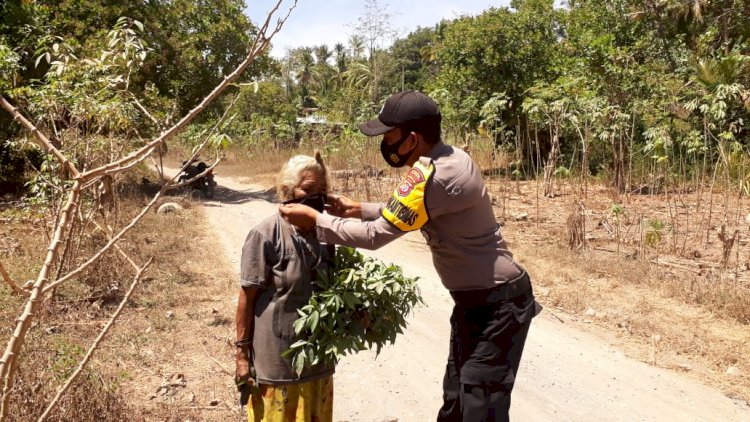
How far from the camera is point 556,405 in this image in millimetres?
3826

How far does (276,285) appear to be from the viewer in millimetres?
2352

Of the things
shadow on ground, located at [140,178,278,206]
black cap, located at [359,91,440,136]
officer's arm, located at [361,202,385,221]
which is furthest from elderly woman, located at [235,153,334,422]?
shadow on ground, located at [140,178,278,206]

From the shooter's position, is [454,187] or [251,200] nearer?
[454,187]

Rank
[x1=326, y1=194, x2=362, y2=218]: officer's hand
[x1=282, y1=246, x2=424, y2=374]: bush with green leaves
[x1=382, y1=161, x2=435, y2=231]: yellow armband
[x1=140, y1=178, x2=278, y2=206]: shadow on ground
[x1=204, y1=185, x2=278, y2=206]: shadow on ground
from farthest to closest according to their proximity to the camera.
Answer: [x1=204, y1=185, x2=278, y2=206]: shadow on ground
[x1=140, y1=178, x2=278, y2=206]: shadow on ground
[x1=326, y1=194, x2=362, y2=218]: officer's hand
[x1=282, y1=246, x2=424, y2=374]: bush with green leaves
[x1=382, y1=161, x2=435, y2=231]: yellow armband

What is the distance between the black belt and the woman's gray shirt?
0.62 meters

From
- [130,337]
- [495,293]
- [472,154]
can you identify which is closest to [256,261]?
[495,293]

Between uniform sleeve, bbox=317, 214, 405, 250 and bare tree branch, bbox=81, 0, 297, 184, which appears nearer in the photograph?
bare tree branch, bbox=81, 0, 297, 184

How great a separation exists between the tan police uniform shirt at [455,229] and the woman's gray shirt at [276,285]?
0.26 m

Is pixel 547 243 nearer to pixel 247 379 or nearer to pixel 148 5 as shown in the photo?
pixel 247 379

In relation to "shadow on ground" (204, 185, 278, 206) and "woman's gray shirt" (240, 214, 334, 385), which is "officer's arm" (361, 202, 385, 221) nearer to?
"woman's gray shirt" (240, 214, 334, 385)

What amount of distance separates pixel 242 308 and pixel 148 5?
489 inches

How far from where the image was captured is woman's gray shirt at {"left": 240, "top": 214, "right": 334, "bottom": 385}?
2324mm

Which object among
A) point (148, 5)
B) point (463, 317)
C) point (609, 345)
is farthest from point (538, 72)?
point (463, 317)

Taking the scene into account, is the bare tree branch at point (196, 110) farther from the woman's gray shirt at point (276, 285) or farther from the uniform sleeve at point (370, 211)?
the uniform sleeve at point (370, 211)
